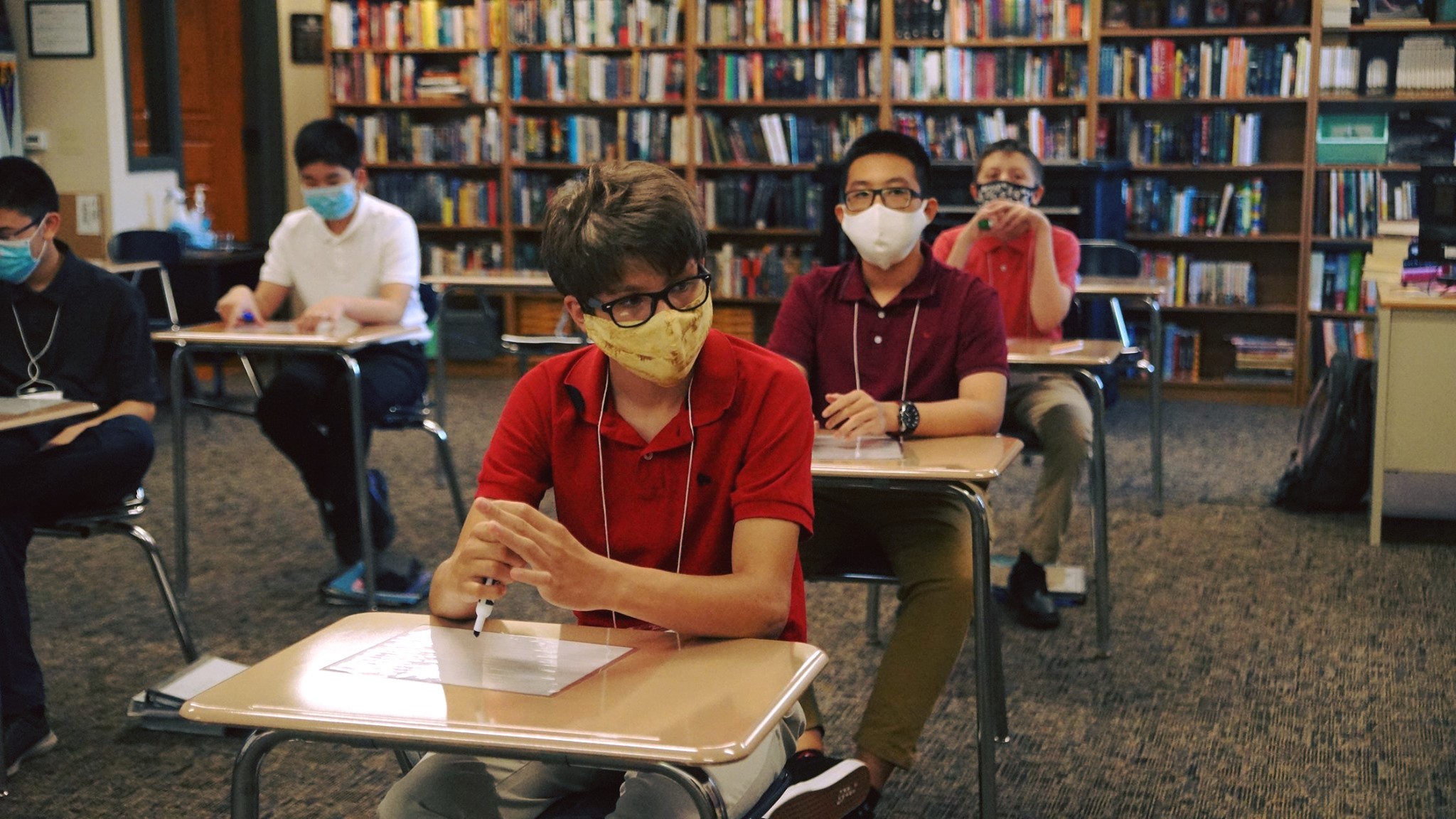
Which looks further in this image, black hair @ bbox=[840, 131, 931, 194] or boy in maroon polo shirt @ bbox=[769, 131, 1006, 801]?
black hair @ bbox=[840, 131, 931, 194]

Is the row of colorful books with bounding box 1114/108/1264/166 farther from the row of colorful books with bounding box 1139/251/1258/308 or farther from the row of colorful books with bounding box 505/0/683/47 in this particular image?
the row of colorful books with bounding box 505/0/683/47

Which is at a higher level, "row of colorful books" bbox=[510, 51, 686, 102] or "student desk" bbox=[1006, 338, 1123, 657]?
"row of colorful books" bbox=[510, 51, 686, 102]

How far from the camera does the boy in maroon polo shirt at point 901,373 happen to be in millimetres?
2303

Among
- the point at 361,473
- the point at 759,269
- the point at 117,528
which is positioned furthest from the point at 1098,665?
the point at 759,269

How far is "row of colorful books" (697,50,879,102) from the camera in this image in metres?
7.09

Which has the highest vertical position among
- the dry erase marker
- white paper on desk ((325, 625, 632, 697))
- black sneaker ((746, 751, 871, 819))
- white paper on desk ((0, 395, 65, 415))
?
white paper on desk ((0, 395, 65, 415))

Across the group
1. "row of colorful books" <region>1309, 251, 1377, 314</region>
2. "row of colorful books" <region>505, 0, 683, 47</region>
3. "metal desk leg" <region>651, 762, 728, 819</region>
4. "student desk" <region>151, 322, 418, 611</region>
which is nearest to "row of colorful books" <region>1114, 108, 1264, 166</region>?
"row of colorful books" <region>1309, 251, 1377, 314</region>

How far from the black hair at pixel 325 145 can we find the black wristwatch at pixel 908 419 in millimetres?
2078

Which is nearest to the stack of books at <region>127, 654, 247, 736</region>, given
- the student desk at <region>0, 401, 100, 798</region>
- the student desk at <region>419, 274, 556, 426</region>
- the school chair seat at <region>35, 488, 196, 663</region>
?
the school chair seat at <region>35, 488, 196, 663</region>

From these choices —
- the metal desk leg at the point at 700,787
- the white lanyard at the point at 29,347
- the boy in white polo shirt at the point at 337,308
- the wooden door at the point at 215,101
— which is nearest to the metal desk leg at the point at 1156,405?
the boy in white polo shirt at the point at 337,308

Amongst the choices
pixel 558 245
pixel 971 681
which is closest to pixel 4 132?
pixel 971 681

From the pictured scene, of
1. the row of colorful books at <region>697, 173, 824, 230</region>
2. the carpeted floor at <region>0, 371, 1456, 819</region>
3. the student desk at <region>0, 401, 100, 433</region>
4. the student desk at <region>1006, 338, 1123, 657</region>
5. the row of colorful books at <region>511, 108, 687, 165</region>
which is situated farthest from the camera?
the row of colorful books at <region>511, 108, 687, 165</region>

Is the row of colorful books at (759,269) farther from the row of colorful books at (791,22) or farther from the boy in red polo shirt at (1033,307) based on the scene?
the boy in red polo shirt at (1033,307)

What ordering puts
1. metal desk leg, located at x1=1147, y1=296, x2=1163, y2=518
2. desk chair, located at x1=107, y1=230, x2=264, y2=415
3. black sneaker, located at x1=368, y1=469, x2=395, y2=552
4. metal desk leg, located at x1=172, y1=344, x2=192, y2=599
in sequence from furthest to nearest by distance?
desk chair, located at x1=107, y1=230, x2=264, y2=415, metal desk leg, located at x1=1147, y1=296, x2=1163, y2=518, black sneaker, located at x1=368, y1=469, x2=395, y2=552, metal desk leg, located at x1=172, y1=344, x2=192, y2=599
